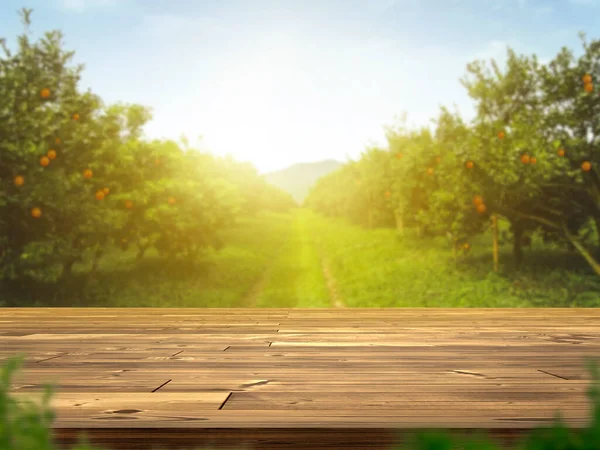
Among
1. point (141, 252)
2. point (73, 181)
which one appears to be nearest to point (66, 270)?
point (73, 181)

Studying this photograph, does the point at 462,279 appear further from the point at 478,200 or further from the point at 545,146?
the point at 545,146

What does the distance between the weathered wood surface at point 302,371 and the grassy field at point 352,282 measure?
722 cm

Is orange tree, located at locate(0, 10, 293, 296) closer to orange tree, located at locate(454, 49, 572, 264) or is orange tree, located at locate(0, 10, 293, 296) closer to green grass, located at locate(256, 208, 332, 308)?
green grass, located at locate(256, 208, 332, 308)

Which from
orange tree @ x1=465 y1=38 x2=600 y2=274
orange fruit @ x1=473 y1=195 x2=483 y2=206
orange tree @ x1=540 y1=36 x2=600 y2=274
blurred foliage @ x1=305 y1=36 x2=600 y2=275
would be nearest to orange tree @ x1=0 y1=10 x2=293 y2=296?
blurred foliage @ x1=305 y1=36 x2=600 y2=275

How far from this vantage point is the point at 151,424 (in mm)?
1640

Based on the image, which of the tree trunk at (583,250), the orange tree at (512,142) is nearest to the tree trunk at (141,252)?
the orange tree at (512,142)

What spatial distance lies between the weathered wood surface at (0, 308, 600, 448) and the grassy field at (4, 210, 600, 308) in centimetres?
722

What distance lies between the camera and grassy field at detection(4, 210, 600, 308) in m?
11.0

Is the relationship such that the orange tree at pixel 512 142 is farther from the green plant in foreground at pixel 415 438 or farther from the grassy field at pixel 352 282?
the green plant in foreground at pixel 415 438

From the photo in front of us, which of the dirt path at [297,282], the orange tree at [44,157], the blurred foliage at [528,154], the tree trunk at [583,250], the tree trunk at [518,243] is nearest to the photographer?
the orange tree at [44,157]

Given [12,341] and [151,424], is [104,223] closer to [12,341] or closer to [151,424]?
[12,341]

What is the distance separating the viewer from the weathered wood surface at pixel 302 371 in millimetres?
1701

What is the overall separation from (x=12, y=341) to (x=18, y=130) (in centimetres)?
769

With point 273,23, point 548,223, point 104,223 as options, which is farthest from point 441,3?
point 104,223
